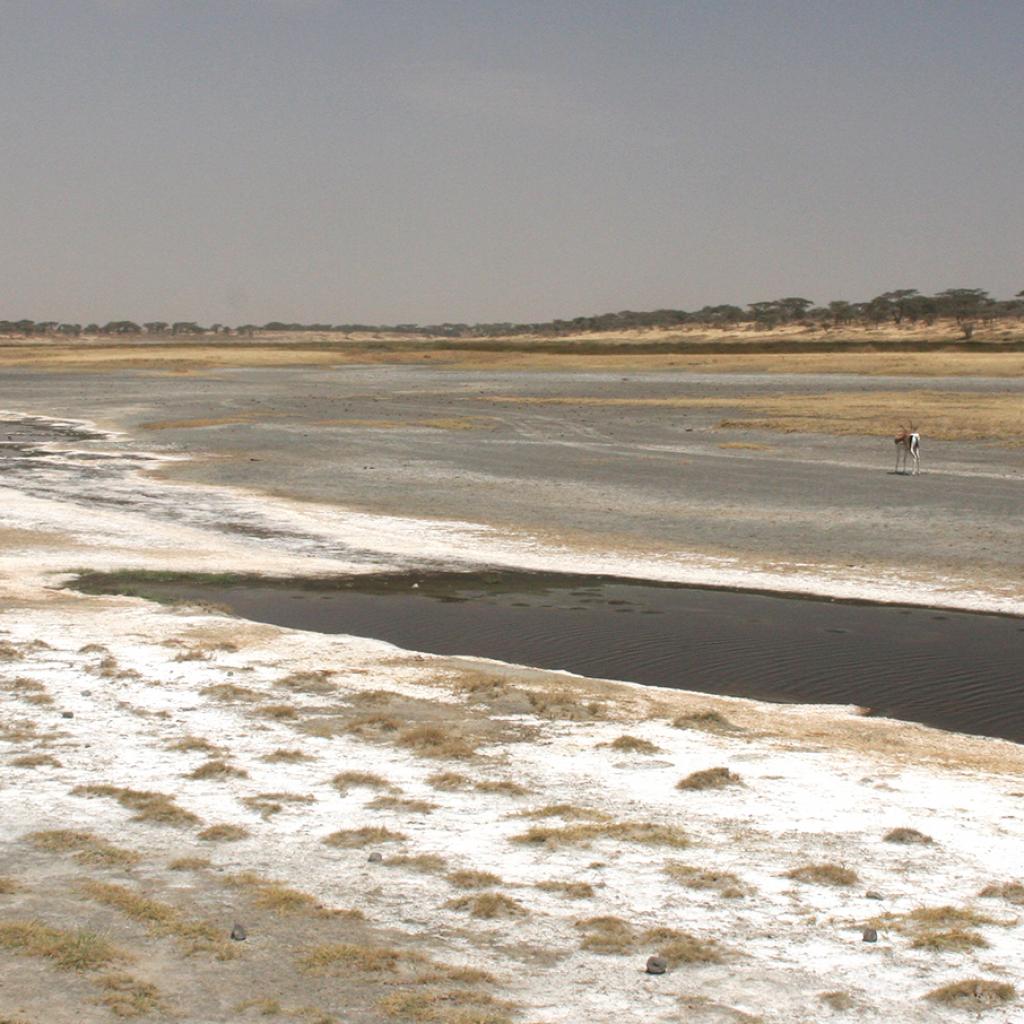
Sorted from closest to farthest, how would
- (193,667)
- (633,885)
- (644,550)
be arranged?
(633,885) < (193,667) < (644,550)

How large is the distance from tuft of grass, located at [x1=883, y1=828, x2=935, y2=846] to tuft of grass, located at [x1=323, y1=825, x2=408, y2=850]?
9.21ft

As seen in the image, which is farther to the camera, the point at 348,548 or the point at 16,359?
Answer: the point at 16,359

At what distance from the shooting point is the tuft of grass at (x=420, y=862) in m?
7.64

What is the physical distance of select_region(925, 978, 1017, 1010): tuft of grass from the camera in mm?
6038

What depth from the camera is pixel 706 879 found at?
24.5ft

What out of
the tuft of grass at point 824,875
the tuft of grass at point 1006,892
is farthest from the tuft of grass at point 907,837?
the tuft of grass at point 1006,892

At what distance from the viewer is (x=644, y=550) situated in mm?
20609

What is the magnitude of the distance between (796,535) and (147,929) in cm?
1622

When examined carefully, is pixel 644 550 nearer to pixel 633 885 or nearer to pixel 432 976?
pixel 633 885

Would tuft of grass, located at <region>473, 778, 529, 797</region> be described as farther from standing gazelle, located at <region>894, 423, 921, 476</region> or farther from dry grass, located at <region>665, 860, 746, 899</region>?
standing gazelle, located at <region>894, 423, 921, 476</region>

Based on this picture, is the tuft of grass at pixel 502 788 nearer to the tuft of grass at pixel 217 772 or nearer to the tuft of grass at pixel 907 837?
the tuft of grass at pixel 217 772

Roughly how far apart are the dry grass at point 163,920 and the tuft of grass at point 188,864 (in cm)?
39

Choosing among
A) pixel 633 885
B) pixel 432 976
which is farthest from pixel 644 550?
pixel 432 976

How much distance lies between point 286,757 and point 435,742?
3.55ft
